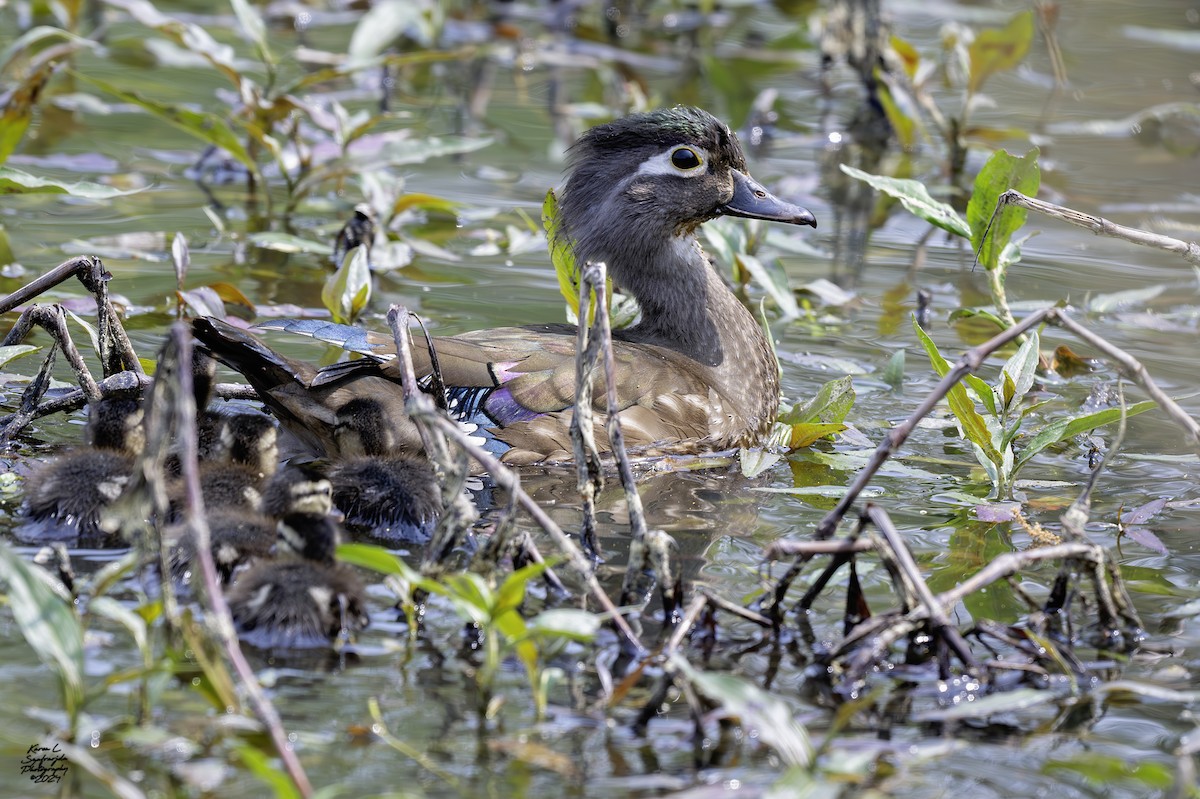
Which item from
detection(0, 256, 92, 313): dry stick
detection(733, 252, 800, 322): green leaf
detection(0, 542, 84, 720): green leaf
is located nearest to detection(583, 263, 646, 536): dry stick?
detection(0, 542, 84, 720): green leaf

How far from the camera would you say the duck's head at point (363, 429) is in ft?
17.5

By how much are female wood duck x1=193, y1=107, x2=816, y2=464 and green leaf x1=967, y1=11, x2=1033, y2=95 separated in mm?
2924

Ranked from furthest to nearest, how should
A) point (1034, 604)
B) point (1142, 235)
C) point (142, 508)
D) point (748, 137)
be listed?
point (748, 137), point (1142, 235), point (1034, 604), point (142, 508)

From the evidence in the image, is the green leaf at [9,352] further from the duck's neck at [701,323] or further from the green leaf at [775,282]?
the green leaf at [775,282]

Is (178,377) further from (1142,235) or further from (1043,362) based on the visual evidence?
(1043,362)

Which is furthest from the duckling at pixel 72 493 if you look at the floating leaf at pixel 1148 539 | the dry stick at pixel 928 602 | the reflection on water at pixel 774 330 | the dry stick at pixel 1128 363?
the floating leaf at pixel 1148 539

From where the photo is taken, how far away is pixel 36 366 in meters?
6.25

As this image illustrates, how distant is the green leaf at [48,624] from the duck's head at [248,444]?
166 cm


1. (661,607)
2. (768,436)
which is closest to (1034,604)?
(661,607)

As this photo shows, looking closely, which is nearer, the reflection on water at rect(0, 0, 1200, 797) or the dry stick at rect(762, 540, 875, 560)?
the reflection on water at rect(0, 0, 1200, 797)

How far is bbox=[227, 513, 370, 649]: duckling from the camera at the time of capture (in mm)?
4004

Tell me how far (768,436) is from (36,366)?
10.4 ft

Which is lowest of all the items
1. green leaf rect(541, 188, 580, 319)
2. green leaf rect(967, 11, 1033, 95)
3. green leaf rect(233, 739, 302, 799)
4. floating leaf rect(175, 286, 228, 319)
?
green leaf rect(233, 739, 302, 799)

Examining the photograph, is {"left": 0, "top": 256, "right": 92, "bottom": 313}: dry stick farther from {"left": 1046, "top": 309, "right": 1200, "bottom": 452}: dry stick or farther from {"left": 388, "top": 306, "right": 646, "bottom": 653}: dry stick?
{"left": 1046, "top": 309, "right": 1200, "bottom": 452}: dry stick
